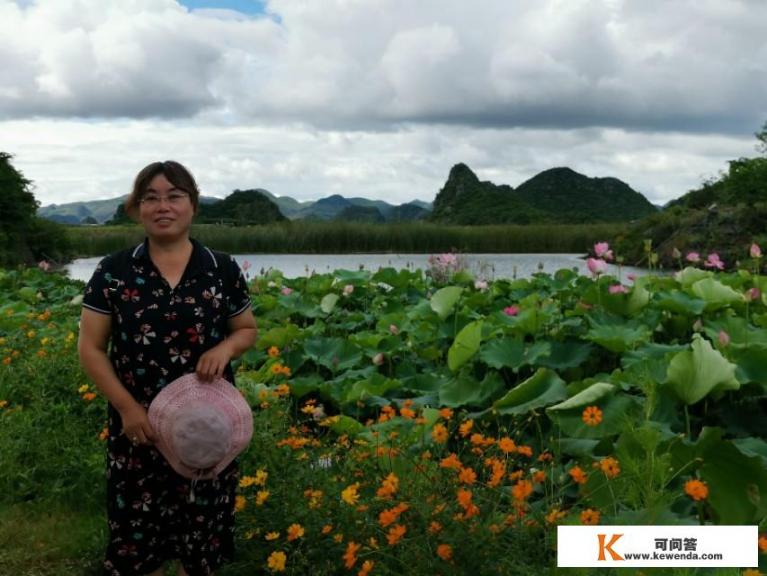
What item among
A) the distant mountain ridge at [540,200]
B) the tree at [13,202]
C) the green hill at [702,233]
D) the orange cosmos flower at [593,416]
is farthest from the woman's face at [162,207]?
the distant mountain ridge at [540,200]

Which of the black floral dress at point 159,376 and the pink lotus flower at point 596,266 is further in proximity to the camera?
the pink lotus flower at point 596,266

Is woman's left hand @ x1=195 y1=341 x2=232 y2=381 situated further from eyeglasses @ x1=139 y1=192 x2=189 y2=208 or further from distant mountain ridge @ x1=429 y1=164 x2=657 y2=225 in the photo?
distant mountain ridge @ x1=429 y1=164 x2=657 y2=225

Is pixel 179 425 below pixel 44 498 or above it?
above

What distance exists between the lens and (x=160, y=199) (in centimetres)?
248

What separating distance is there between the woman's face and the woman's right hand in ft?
1.65

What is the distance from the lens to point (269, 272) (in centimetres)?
796

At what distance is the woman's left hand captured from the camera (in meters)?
2.44

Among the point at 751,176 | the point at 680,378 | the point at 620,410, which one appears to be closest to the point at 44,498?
the point at 620,410

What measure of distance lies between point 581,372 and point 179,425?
2.43m

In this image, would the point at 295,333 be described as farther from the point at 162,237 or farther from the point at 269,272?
the point at 269,272

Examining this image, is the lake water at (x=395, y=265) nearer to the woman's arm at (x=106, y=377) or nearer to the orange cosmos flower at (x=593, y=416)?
the orange cosmos flower at (x=593, y=416)

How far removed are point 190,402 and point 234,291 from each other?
38 cm

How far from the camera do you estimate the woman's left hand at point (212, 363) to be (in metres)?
2.44

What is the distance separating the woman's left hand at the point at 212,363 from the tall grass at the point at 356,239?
20.5 meters
